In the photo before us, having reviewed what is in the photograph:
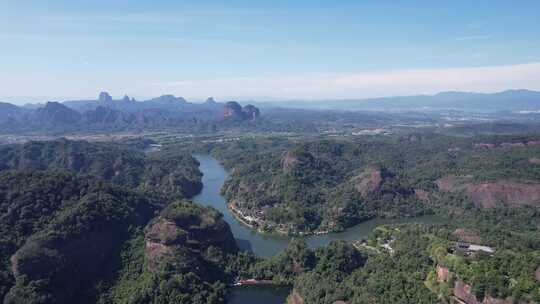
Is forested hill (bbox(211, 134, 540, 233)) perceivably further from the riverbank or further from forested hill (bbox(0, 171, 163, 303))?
forested hill (bbox(0, 171, 163, 303))

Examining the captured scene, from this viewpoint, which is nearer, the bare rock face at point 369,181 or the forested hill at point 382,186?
the forested hill at point 382,186

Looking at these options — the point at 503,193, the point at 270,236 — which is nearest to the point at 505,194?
the point at 503,193

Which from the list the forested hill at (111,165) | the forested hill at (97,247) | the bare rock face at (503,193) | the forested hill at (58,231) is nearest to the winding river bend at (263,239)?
the forested hill at (97,247)

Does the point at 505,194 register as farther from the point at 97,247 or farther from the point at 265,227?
the point at 97,247

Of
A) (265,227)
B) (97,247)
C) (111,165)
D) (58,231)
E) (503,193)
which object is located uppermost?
(58,231)

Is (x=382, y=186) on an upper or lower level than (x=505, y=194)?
upper

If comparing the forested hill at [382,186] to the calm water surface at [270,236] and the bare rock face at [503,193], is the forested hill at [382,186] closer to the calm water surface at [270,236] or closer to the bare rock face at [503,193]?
the bare rock face at [503,193]
